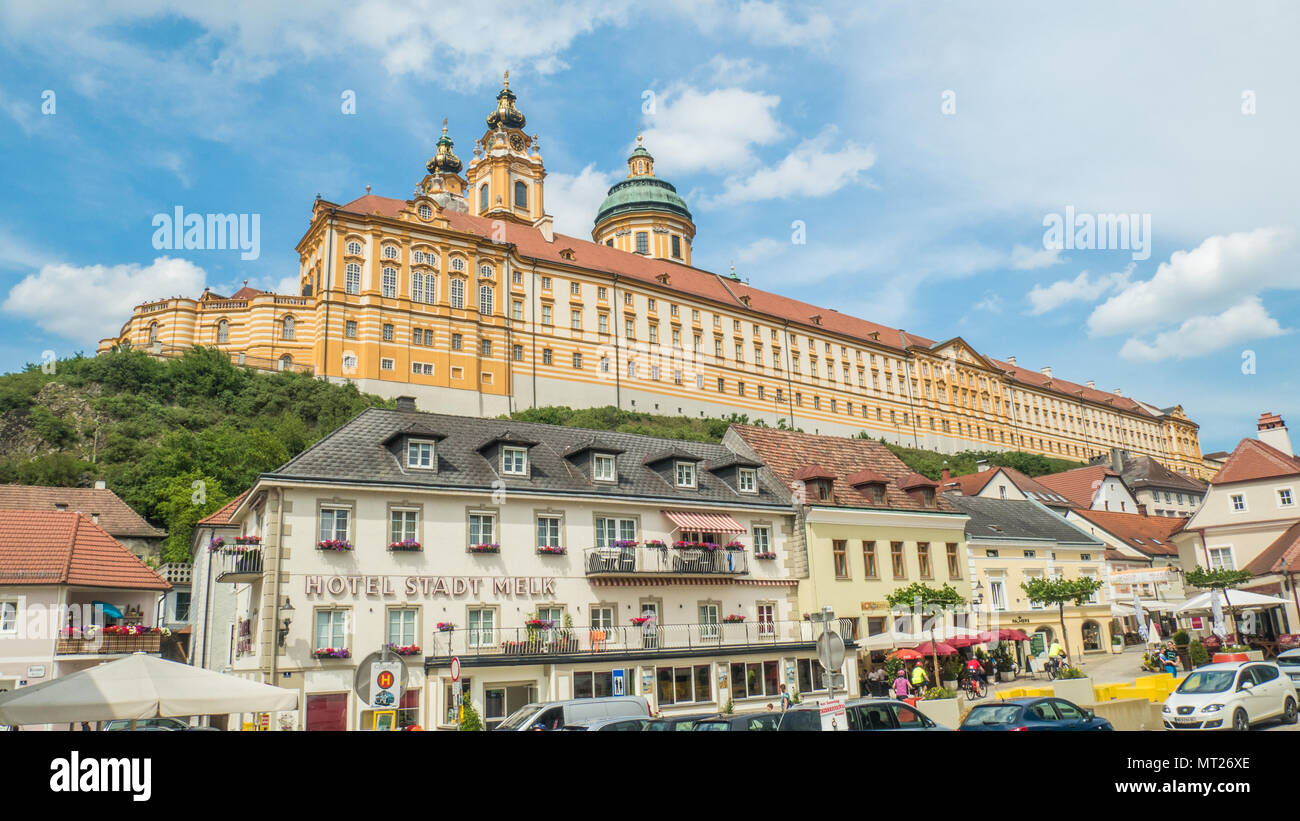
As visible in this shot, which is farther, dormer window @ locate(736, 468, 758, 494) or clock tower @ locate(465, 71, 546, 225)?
clock tower @ locate(465, 71, 546, 225)

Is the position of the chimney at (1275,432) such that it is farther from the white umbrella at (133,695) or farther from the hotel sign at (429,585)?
the white umbrella at (133,695)

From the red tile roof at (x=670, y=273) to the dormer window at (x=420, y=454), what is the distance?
4834 centimetres

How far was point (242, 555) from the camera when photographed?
1107 inches

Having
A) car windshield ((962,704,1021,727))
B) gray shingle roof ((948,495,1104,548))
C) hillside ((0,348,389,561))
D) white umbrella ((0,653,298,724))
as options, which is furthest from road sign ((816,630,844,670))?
hillside ((0,348,389,561))

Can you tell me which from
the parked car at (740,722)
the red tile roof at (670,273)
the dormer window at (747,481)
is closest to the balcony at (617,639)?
the dormer window at (747,481)

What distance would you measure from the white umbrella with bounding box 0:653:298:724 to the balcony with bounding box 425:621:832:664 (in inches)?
501

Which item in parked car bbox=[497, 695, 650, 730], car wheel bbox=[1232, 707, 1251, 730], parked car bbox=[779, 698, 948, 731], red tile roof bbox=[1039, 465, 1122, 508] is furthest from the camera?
red tile roof bbox=[1039, 465, 1122, 508]

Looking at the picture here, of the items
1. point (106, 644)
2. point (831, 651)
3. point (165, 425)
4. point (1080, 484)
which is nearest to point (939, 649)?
point (831, 651)

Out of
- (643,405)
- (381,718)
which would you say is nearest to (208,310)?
(643,405)

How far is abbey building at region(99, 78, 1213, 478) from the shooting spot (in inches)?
2906

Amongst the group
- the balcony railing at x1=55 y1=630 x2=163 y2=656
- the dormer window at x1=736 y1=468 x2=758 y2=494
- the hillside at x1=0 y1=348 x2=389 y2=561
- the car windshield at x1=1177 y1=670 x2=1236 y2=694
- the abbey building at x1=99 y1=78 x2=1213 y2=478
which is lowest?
the car windshield at x1=1177 y1=670 x2=1236 y2=694

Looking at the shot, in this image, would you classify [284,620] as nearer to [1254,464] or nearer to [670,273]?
[1254,464]

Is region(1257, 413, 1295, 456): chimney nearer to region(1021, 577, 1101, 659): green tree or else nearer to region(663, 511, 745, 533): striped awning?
region(1021, 577, 1101, 659): green tree
